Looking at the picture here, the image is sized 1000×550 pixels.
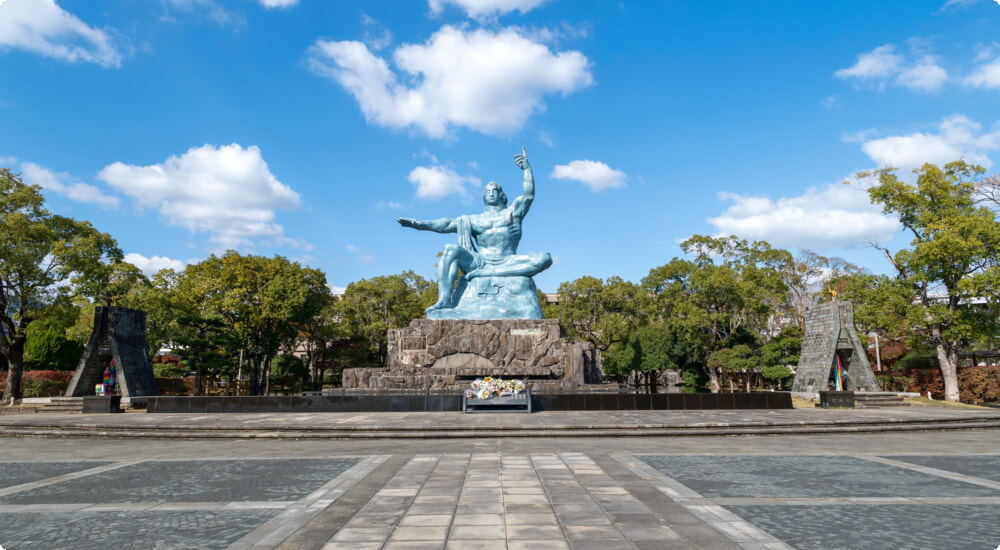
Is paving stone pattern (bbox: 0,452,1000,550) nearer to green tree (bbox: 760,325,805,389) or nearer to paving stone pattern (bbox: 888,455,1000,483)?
paving stone pattern (bbox: 888,455,1000,483)

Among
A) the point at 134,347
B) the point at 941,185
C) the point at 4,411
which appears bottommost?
the point at 4,411

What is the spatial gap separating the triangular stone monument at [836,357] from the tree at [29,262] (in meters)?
26.4

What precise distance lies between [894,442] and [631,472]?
6.16 m

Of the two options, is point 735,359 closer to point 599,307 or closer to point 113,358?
point 599,307

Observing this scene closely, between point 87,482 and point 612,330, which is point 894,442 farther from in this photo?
point 612,330

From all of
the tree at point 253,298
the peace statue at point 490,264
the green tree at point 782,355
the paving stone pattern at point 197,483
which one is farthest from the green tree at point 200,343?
the green tree at point 782,355

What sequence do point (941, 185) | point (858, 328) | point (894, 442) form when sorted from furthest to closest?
point (858, 328)
point (941, 185)
point (894, 442)

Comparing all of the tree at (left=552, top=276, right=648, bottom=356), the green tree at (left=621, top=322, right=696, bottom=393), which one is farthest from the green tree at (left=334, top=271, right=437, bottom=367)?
the green tree at (left=621, top=322, right=696, bottom=393)

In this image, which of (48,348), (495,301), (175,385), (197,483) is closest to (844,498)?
(197,483)

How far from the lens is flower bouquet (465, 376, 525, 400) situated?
1434 cm

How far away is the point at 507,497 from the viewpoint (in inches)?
216

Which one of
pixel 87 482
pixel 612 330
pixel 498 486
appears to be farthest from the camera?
pixel 612 330

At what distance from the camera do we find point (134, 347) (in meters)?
18.4

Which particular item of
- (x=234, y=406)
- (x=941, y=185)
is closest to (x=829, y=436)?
(x=234, y=406)
